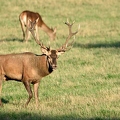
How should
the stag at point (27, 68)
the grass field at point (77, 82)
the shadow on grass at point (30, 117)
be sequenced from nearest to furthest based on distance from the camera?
1. the shadow on grass at point (30, 117)
2. the grass field at point (77, 82)
3. the stag at point (27, 68)

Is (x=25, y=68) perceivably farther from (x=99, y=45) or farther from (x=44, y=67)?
(x=99, y=45)

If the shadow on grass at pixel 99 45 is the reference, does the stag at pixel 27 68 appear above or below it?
above

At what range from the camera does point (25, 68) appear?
1128 cm

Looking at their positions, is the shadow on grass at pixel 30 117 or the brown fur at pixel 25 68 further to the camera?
the brown fur at pixel 25 68

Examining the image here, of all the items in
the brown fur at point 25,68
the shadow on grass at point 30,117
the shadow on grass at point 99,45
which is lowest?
the shadow on grass at point 99,45

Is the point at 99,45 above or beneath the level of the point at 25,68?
beneath

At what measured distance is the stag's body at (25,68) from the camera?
11.2 metres

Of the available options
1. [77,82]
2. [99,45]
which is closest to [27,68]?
[77,82]

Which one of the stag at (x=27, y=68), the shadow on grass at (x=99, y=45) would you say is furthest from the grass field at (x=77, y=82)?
the stag at (x=27, y=68)

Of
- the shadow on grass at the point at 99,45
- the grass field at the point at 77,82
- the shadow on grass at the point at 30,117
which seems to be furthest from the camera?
the shadow on grass at the point at 99,45

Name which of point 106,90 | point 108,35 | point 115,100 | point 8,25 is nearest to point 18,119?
point 115,100

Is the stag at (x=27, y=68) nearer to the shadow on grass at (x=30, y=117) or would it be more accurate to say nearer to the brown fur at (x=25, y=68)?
the brown fur at (x=25, y=68)

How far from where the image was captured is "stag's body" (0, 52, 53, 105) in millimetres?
11219

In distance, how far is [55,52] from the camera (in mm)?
10953
